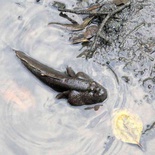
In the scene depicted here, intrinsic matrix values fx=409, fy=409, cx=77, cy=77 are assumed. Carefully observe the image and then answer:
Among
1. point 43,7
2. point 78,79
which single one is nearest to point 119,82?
point 78,79

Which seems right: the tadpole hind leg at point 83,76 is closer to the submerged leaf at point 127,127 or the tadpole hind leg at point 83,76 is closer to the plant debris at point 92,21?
the plant debris at point 92,21

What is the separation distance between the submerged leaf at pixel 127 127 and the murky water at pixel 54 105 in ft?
0.17

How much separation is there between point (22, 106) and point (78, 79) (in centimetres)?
58

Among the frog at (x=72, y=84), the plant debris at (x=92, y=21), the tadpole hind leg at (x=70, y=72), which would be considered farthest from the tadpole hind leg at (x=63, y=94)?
the plant debris at (x=92, y=21)

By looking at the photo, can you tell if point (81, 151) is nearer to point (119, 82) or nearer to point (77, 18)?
point (119, 82)

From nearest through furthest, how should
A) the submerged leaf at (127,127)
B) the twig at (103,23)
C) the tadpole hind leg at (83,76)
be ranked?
the submerged leaf at (127,127) < the tadpole hind leg at (83,76) < the twig at (103,23)

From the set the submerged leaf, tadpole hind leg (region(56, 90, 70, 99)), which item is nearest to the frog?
tadpole hind leg (region(56, 90, 70, 99))

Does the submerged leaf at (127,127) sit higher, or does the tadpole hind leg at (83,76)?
the tadpole hind leg at (83,76)

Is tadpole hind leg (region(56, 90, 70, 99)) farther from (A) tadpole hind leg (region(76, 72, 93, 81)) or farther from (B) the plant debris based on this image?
(B) the plant debris

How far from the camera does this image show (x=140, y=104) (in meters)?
3.81

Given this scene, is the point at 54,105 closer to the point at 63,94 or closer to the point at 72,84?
the point at 63,94

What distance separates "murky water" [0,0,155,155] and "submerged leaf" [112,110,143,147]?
5 centimetres

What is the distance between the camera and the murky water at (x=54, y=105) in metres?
3.64

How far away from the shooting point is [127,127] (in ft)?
11.9
